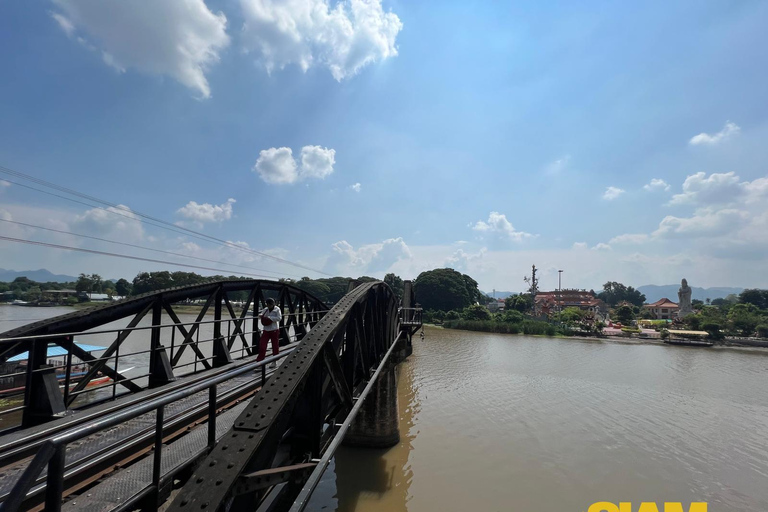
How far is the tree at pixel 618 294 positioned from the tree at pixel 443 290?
314 feet

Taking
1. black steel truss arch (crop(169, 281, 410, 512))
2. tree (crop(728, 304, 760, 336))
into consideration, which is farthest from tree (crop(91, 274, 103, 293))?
tree (crop(728, 304, 760, 336))

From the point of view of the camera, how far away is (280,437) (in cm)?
371

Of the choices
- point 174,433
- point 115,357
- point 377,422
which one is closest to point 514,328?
point 377,422

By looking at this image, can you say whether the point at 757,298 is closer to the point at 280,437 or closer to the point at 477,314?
the point at 477,314

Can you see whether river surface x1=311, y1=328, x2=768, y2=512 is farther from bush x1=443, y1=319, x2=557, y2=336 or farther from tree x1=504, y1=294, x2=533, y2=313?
tree x1=504, y1=294, x2=533, y2=313

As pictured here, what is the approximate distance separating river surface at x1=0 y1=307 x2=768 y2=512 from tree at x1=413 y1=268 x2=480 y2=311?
163ft

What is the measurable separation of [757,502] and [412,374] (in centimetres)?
1862

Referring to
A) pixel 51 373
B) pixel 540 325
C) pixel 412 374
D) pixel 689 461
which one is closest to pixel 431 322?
pixel 540 325

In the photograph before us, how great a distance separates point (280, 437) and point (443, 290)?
80.5 meters

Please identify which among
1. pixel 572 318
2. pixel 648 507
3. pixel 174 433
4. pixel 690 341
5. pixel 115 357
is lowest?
pixel 648 507

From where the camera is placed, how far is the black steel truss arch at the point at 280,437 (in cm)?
294

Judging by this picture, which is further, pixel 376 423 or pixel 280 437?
pixel 376 423

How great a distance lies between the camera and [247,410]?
3.61 meters

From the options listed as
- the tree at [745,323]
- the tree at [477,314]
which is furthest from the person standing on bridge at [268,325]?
the tree at [745,323]
